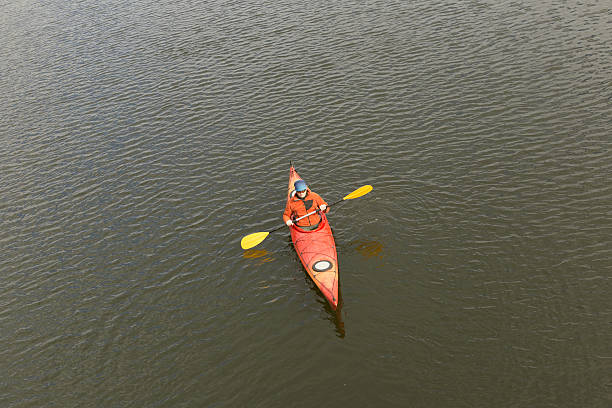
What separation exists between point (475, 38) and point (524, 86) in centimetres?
697

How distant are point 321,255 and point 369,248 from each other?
2.12 metres

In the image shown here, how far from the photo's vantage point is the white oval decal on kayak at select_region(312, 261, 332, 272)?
61.3 feet

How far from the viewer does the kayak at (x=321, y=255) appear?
18.1 metres

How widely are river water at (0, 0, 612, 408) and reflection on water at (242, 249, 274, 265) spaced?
10 centimetres

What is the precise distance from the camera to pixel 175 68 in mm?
37906

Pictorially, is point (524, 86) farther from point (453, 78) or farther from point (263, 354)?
point (263, 354)

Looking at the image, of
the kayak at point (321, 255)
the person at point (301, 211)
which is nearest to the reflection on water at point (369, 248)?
the kayak at point (321, 255)

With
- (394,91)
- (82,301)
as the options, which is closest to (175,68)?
(394,91)

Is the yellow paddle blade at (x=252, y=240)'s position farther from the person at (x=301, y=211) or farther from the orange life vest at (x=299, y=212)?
the orange life vest at (x=299, y=212)

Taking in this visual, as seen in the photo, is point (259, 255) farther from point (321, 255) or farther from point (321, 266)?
point (321, 266)

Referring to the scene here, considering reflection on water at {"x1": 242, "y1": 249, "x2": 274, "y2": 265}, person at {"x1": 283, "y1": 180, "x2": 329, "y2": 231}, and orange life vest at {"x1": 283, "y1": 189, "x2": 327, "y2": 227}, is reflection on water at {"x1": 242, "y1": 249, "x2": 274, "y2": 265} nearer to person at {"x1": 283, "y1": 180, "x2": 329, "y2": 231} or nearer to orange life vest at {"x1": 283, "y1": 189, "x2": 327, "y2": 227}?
person at {"x1": 283, "y1": 180, "x2": 329, "y2": 231}

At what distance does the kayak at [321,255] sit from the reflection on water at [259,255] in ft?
3.78

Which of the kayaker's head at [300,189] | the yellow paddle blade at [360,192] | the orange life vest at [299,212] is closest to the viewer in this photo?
the kayaker's head at [300,189]

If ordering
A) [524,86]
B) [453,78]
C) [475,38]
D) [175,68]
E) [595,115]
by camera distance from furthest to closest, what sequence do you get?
[175,68] → [475,38] → [453,78] → [524,86] → [595,115]
